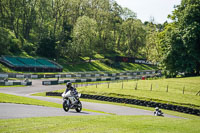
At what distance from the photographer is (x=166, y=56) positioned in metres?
60.0

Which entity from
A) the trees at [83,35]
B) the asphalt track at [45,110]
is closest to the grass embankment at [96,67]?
the trees at [83,35]

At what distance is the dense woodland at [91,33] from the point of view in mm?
58969

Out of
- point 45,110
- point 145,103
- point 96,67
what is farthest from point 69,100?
point 96,67

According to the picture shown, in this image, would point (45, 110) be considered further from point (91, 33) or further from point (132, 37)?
point (132, 37)

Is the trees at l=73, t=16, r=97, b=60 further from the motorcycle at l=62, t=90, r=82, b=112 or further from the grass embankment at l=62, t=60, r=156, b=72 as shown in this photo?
the motorcycle at l=62, t=90, r=82, b=112

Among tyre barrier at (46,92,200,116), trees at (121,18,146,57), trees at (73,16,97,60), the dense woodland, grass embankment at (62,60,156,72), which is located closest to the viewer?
tyre barrier at (46,92,200,116)

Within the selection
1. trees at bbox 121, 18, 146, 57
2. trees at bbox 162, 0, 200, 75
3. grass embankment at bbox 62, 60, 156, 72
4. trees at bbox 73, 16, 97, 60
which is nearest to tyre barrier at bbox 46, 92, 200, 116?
trees at bbox 162, 0, 200, 75

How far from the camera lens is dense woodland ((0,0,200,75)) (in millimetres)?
58969

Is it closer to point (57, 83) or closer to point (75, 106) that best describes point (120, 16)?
point (57, 83)

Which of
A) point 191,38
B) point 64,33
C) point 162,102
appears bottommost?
point 162,102

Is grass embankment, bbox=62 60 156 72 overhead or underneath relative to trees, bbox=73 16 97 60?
underneath

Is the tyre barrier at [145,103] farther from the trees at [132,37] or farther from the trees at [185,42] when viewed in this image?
the trees at [132,37]

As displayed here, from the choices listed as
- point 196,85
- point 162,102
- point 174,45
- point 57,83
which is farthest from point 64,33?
point 162,102

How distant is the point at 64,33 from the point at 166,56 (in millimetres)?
45913
